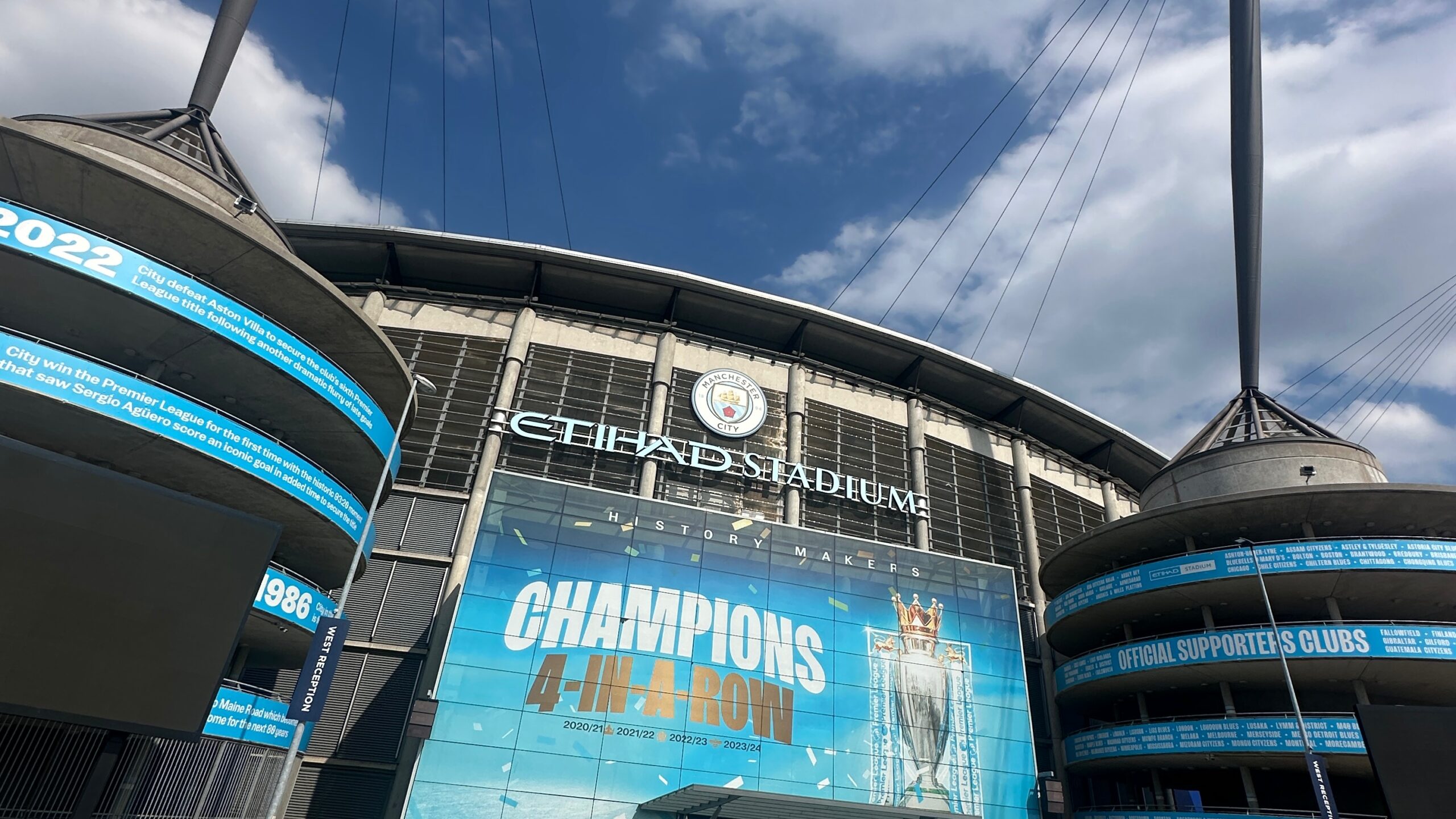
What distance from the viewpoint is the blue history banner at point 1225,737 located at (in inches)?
1162

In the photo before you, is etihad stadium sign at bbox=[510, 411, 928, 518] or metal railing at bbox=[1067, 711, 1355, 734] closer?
metal railing at bbox=[1067, 711, 1355, 734]

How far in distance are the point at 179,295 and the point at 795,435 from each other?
98.1 ft

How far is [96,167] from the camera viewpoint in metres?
22.1

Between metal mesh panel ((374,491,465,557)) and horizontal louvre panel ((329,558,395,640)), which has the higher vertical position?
metal mesh panel ((374,491,465,557))

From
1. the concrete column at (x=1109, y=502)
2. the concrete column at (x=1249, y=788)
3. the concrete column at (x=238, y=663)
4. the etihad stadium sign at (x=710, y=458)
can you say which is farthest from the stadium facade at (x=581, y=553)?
the concrete column at (x=1109, y=502)

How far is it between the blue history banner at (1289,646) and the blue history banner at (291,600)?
3363 centimetres

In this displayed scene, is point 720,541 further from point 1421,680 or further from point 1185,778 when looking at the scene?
point 1421,680

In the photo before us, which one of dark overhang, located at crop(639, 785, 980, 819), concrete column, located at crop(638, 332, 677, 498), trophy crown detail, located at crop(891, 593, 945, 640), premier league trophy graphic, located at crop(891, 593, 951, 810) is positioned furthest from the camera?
concrete column, located at crop(638, 332, 677, 498)

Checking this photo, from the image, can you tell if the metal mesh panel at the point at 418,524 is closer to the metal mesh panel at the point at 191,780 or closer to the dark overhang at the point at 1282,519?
the metal mesh panel at the point at 191,780

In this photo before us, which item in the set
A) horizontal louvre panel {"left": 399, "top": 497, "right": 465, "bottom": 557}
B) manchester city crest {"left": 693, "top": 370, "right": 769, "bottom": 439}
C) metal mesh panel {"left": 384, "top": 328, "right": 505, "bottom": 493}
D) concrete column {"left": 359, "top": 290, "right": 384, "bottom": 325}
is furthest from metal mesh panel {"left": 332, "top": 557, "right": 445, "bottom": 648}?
manchester city crest {"left": 693, "top": 370, "right": 769, "bottom": 439}

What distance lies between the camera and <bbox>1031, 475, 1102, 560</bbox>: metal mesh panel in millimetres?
48688

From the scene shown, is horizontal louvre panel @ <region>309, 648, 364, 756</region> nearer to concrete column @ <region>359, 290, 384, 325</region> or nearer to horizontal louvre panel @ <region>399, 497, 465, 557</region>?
horizontal louvre panel @ <region>399, 497, 465, 557</region>

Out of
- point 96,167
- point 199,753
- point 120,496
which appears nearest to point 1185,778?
point 199,753

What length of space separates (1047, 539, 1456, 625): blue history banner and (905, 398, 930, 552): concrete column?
947 centimetres
